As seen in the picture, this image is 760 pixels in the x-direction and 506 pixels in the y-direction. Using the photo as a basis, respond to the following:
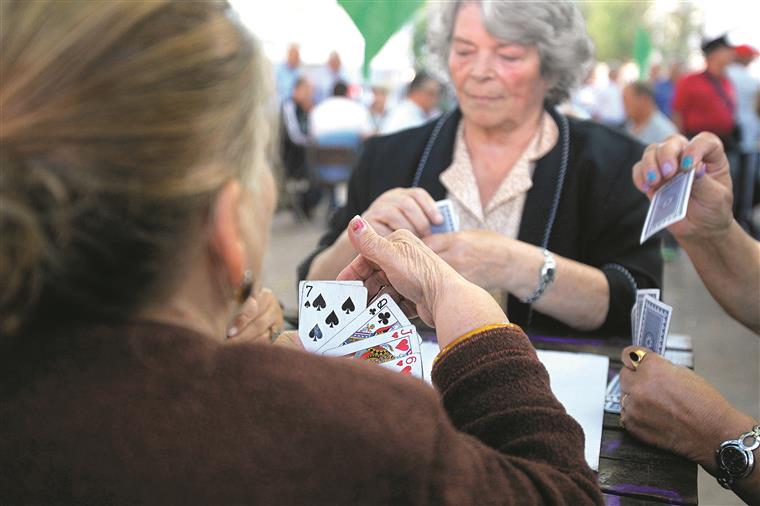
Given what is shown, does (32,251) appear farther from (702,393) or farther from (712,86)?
(712,86)

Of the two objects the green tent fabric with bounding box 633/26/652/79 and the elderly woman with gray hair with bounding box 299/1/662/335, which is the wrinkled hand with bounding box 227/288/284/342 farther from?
the green tent fabric with bounding box 633/26/652/79

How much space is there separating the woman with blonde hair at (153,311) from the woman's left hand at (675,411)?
612 millimetres

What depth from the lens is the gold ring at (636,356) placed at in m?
1.48

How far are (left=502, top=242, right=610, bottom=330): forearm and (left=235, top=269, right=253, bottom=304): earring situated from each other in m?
1.13

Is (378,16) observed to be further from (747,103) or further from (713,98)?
(747,103)

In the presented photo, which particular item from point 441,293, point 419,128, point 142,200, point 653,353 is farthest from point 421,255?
point 419,128

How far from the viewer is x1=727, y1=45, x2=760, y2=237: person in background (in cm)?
695

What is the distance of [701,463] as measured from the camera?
133 cm

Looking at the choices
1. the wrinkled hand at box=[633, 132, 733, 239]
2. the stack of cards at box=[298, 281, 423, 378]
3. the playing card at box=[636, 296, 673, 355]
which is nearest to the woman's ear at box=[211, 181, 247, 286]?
the stack of cards at box=[298, 281, 423, 378]

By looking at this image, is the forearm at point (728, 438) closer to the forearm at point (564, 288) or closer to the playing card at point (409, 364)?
the playing card at point (409, 364)

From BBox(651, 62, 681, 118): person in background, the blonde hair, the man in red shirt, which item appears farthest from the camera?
BBox(651, 62, 681, 118): person in background

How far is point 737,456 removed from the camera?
1336 millimetres

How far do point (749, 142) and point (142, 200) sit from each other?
7.59 m

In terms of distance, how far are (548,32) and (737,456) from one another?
1.50m
